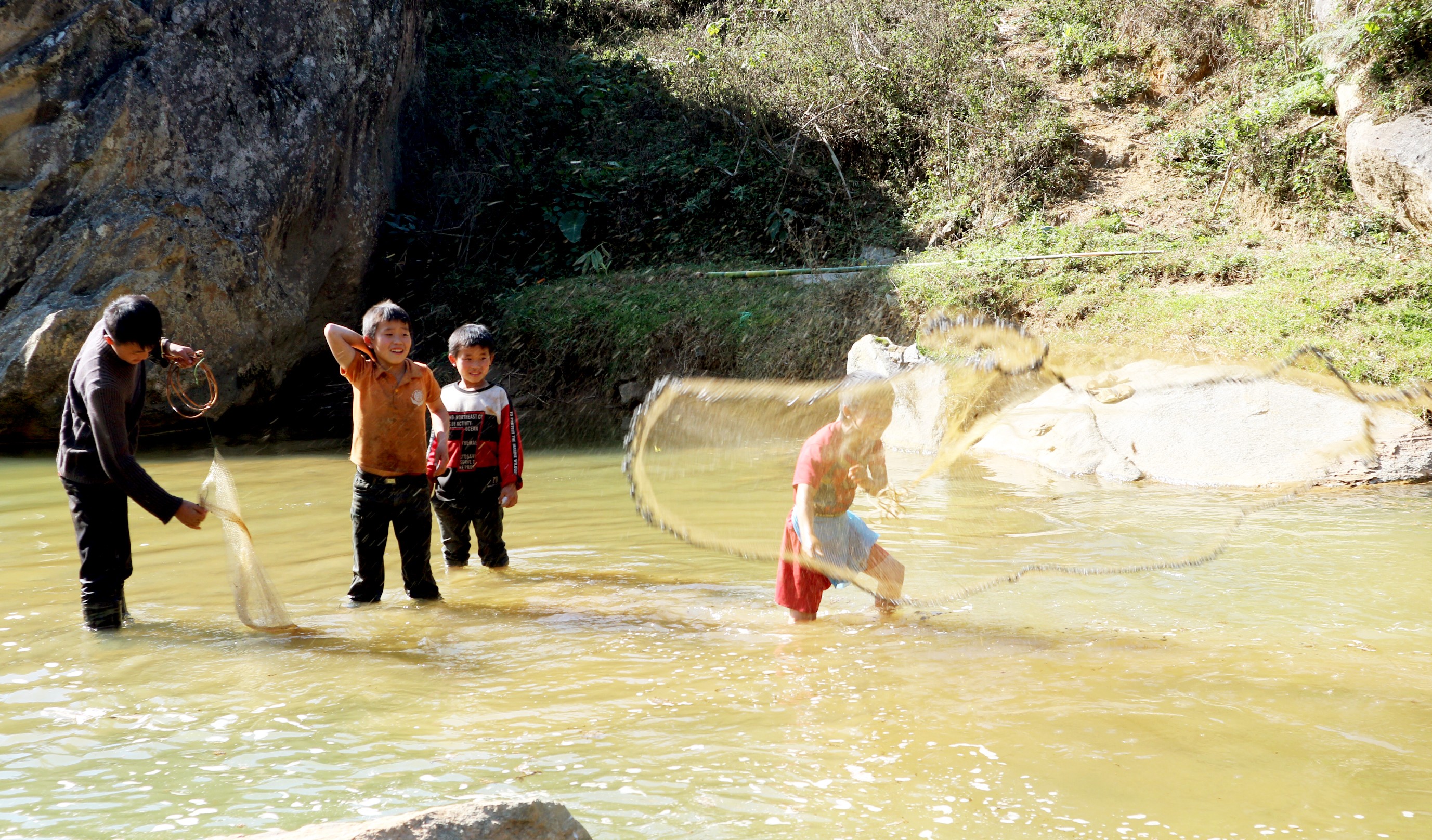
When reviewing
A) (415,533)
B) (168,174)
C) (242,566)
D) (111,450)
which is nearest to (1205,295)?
(415,533)

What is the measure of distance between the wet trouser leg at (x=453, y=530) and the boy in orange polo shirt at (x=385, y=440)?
0.48 m

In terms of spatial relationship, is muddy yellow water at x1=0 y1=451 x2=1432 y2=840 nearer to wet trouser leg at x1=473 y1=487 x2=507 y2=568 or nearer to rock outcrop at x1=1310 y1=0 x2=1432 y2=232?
wet trouser leg at x1=473 y1=487 x2=507 y2=568

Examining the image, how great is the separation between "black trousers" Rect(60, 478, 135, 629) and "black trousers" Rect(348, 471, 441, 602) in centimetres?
101

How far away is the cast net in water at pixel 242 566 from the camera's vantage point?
451cm

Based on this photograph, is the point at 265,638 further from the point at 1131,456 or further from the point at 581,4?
the point at 581,4

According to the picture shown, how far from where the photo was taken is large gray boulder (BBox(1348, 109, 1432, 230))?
34.3 ft

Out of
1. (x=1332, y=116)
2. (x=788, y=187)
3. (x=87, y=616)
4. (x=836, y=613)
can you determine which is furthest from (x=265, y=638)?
(x=1332, y=116)

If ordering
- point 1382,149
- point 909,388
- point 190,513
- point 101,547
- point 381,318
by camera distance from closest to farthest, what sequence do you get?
point 190,513 → point 101,547 → point 381,318 → point 909,388 → point 1382,149

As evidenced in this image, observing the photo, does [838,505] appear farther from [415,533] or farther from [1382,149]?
[1382,149]

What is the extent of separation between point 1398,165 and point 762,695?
10504 millimetres

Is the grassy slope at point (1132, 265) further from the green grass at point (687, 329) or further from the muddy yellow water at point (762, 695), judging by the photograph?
the muddy yellow water at point (762, 695)

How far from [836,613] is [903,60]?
12021mm

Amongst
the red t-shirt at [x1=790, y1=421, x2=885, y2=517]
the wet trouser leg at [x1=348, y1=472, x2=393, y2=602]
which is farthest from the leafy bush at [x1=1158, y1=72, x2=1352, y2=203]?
the wet trouser leg at [x1=348, y1=472, x2=393, y2=602]

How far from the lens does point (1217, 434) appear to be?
7844 mm
